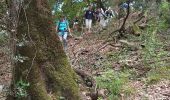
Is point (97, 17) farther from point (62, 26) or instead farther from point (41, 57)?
point (41, 57)

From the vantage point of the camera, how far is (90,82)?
10250 mm

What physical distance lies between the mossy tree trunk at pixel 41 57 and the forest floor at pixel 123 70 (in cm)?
116

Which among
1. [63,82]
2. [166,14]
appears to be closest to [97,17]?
[166,14]

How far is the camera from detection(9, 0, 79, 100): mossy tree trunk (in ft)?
24.6

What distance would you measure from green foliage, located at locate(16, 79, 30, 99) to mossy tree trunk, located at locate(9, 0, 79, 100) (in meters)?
0.12

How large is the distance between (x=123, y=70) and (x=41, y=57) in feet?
17.1

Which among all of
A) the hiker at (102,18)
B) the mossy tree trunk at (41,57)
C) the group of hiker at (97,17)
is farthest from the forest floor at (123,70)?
the hiker at (102,18)

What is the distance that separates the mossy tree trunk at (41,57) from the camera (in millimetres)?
7496

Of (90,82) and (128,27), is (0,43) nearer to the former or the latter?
(90,82)

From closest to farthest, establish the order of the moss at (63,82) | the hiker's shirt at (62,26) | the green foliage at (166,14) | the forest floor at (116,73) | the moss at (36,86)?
the moss at (36,86)
the moss at (63,82)
the forest floor at (116,73)
the hiker's shirt at (62,26)
the green foliage at (166,14)

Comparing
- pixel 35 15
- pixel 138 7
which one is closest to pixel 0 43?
pixel 35 15

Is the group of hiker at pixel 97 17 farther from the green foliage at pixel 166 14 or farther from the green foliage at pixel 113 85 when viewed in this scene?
the green foliage at pixel 113 85

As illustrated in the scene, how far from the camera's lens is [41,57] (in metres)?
7.65

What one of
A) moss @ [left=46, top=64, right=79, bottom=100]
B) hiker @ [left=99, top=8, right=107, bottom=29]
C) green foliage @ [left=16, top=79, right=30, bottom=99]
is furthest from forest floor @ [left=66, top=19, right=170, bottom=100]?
hiker @ [left=99, top=8, right=107, bottom=29]
